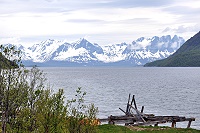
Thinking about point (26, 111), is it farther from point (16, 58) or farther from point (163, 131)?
point (163, 131)

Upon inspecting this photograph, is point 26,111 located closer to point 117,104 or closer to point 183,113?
point 183,113

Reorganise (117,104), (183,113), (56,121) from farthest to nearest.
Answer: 1. (117,104)
2. (183,113)
3. (56,121)

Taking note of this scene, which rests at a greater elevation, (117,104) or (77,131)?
(77,131)

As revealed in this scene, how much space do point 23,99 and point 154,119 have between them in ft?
102

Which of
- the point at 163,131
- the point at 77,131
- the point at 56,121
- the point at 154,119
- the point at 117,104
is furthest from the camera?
the point at 117,104

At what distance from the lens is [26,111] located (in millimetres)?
19062

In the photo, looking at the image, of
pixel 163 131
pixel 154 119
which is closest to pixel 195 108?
pixel 154 119

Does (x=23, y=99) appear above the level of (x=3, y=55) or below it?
below

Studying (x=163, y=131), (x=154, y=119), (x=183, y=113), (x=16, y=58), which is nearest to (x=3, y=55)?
(x=16, y=58)

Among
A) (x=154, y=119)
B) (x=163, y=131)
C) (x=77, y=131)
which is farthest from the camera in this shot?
(x=154, y=119)

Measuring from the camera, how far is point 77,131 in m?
19.6

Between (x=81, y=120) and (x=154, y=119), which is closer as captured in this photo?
(x=81, y=120)

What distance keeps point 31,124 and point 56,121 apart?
2109mm

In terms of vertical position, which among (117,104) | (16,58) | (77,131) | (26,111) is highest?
(16,58)
